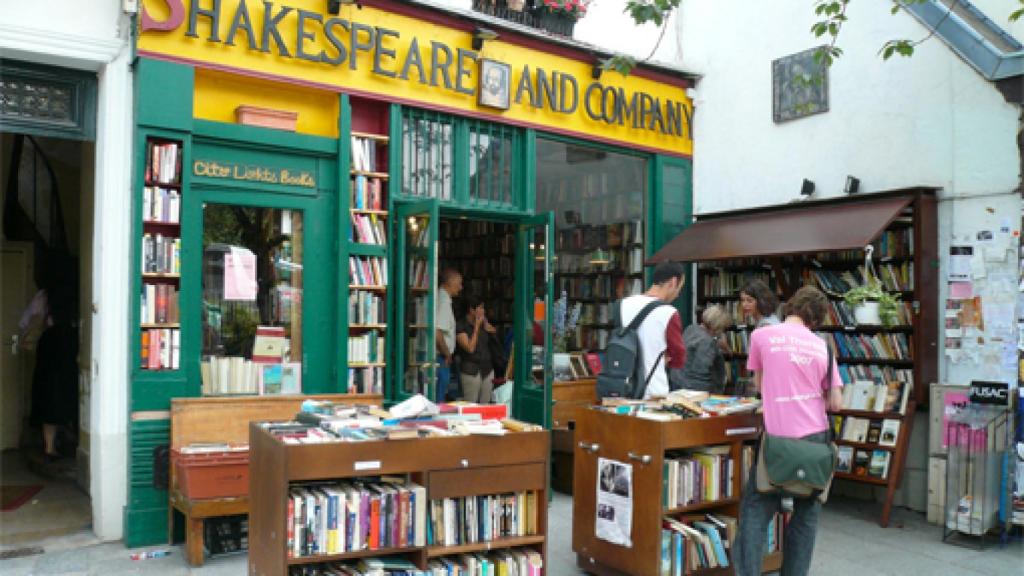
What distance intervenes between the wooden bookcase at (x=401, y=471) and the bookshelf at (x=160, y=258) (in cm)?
205

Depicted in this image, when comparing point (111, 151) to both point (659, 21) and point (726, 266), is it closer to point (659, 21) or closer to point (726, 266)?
point (659, 21)

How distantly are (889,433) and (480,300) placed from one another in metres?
4.79

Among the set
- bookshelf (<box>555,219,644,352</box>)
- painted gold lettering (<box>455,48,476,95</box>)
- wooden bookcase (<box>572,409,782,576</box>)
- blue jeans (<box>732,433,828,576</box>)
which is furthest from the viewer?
bookshelf (<box>555,219,644,352</box>)

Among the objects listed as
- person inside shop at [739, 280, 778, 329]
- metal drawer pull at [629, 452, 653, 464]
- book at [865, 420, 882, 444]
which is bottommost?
book at [865, 420, 882, 444]

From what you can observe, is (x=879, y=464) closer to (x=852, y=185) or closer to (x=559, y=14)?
(x=852, y=185)

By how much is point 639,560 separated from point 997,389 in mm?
3402

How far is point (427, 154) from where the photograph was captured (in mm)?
6934

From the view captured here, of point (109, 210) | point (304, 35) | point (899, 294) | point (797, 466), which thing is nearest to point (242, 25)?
point (304, 35)

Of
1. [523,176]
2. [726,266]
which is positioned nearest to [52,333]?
[523,176]

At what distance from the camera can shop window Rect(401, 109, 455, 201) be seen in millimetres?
6801

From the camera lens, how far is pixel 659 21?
218 inches

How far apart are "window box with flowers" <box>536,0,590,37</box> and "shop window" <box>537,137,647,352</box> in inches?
52.3

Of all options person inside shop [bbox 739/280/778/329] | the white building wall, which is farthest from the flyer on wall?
the white building wall

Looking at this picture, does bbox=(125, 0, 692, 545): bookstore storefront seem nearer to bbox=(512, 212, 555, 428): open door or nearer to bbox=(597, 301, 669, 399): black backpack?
bbox=(512, 212, 555, 428): open door
